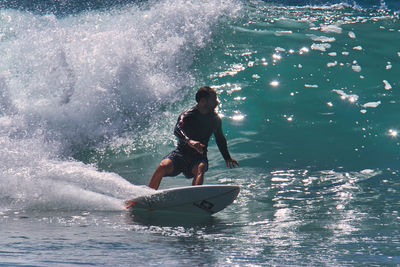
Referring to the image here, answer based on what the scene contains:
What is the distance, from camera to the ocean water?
3.73 metres

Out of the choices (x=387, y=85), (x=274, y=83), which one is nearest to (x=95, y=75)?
(x=274, y=83)

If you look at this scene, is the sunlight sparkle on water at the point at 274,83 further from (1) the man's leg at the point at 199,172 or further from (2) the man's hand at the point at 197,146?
(2) the man's hand at the point at 197,146

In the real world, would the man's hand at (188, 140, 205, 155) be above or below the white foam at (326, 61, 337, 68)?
below

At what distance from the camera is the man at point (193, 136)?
5.34 metres

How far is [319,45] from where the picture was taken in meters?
11.0

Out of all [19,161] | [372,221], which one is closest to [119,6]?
[19,161]

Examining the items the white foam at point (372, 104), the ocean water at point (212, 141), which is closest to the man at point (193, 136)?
the ocean water at point (212, 141)

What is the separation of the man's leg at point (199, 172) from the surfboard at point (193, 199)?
0.29 meters

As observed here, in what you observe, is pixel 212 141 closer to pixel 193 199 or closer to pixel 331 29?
pixel 193 199

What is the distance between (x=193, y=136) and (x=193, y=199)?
2.63ft

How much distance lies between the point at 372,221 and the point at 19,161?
4.24m

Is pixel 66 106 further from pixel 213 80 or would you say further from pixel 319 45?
pixel 319 45

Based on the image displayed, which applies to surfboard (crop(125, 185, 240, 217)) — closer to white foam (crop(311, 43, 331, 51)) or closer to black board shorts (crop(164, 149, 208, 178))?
black board shorts (crop(164, 149, 208, 178))

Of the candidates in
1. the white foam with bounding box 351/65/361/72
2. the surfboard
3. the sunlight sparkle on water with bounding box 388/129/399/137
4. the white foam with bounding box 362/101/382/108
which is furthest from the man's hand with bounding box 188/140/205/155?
the white foam with bounding box 351/65/361/72
